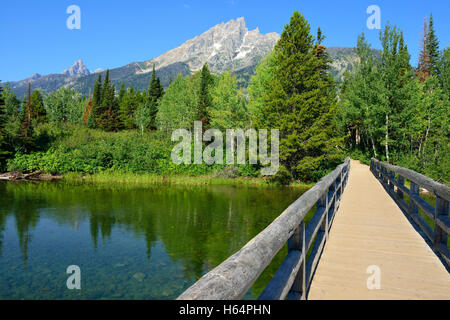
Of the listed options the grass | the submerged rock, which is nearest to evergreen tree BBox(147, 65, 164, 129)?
the grass

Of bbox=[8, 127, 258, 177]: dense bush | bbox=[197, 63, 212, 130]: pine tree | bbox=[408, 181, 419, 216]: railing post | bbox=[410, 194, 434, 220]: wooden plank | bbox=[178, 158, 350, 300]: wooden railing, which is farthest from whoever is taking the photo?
bbox=[197, 63, 212, 130]: pine tree

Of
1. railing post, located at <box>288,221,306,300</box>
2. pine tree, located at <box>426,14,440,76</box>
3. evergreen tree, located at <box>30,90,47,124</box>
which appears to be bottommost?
railing post, located at <box>288,221,306,300</box>

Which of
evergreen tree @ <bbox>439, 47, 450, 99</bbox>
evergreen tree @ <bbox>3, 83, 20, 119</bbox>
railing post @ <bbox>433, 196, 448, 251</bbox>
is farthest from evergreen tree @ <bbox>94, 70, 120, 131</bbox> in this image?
railing post @ <bbox>433, 196, 448, 251</bbox>

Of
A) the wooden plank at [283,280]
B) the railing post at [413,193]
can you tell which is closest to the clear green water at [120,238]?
the railing post at [413,193]

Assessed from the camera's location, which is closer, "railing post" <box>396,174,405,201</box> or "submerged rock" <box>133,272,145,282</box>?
"submerged rock" <box>133,272,145,282</box>

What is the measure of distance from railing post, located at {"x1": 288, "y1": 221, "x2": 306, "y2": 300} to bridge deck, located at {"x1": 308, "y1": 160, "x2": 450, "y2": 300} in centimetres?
44

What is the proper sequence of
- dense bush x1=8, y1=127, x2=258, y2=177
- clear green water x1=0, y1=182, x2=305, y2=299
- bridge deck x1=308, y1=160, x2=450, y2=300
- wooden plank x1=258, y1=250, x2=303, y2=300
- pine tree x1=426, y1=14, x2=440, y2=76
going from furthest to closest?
pine tree x1=426, y1=14, x2=440, y2=76 → dense bush x1=8, y1=127, x2=258, y2=177 → clear green water x1=0, y1=182, x2=305, y2=299 → bridge deck x1=308, y1=160, x2=450, y2=300 → wooden plank x1=258, y1=250, x2=303, y2=300

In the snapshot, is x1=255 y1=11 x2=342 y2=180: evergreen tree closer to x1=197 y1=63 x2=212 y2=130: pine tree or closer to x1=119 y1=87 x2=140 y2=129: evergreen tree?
x1=197 y1=63 x2=212 y2=130: pine tree

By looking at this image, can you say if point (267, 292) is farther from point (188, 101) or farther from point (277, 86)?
point (188, 101)

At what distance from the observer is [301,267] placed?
3.43 m

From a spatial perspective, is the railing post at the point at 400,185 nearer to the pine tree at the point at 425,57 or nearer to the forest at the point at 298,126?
the forest at the point at 298,126

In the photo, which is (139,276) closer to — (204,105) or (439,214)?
(439,214)

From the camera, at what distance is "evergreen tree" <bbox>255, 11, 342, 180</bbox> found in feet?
90.6

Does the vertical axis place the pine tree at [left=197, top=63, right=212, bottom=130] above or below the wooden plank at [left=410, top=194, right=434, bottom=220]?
above
